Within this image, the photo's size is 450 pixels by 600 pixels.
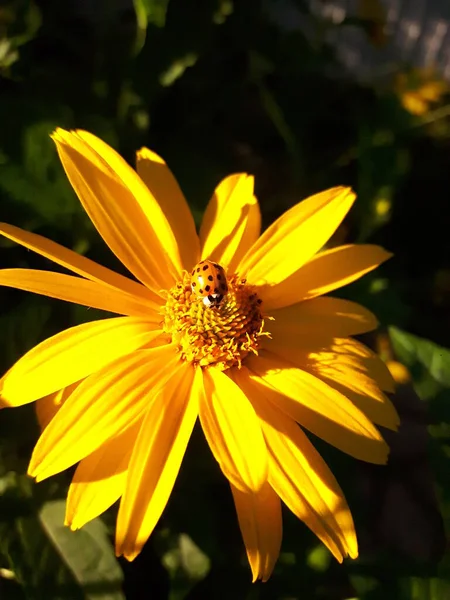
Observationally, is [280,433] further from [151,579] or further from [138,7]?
[138,7]

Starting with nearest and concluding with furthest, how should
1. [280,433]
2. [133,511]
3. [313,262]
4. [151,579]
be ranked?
[133,511] < [280,433] < [313,262] < [151,579]

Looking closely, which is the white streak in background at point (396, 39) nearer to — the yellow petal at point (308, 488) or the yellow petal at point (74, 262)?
the yellow petal at point (74, 262)

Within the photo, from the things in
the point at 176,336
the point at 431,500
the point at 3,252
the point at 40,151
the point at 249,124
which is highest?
the point at 249,124

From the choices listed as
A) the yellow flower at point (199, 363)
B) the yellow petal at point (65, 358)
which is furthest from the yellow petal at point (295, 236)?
the yellow petal at point (65, 358)

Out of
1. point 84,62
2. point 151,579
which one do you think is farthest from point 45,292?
point 84,62

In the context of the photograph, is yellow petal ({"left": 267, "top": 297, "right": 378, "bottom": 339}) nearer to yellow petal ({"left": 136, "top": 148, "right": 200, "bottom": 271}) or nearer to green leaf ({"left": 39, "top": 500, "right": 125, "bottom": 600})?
yellow petal ({"left": 136, "top": 148, "right": 200, "bottom": 271})

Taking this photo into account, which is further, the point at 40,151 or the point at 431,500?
the point at 431,500
